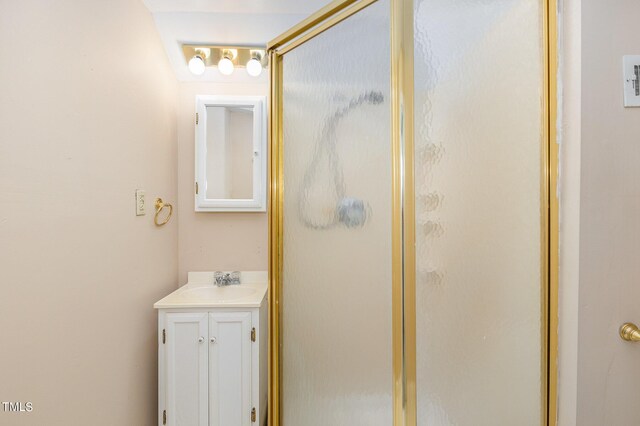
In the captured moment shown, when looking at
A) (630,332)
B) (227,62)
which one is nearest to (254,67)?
(227,62)

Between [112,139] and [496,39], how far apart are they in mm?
1322

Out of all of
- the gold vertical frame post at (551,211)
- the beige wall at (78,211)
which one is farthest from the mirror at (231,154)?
the gold vertical frame post at (551,211)

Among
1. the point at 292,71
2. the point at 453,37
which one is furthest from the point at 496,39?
the point at 292,71

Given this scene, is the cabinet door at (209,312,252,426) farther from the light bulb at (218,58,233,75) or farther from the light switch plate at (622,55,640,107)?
the light switch plate at (622,55,640,107)

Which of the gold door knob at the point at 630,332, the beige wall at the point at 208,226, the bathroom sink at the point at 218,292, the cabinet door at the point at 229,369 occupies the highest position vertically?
the beige wall at the point at 208,226

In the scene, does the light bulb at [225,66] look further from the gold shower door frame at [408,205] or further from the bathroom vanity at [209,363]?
the bathroom vanity at [209,363]

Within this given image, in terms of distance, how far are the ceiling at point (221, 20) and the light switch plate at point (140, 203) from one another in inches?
30.9

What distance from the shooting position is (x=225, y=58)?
5.00 feet

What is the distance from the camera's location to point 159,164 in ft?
4.69

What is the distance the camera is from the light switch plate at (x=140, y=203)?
4.09ft

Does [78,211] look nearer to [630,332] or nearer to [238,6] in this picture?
[238,6]

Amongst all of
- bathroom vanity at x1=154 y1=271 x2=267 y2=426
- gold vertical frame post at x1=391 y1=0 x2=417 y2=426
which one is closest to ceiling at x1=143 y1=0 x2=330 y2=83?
gold vertical frame post at x1=391 y1=0 x2=417 y2=426

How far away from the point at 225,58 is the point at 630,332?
6.31ft

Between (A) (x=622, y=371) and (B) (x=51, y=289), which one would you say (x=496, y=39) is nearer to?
(A) (x=622, y=371)
